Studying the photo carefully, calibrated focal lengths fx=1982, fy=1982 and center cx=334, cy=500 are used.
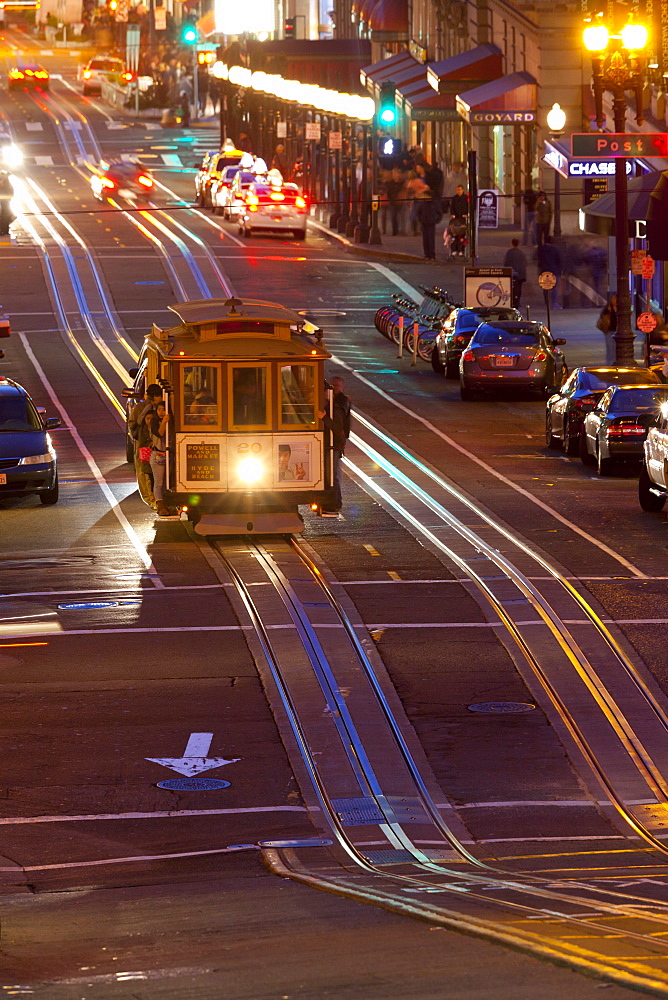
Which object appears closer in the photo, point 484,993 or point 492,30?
point 484,993

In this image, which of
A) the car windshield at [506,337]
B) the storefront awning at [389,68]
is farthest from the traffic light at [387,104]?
the car windshield at [506,337]

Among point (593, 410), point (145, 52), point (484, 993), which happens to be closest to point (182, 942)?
point (484, 993)

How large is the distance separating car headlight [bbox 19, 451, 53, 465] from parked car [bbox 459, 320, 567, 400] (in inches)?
500

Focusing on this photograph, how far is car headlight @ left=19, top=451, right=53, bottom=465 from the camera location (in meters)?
26.2

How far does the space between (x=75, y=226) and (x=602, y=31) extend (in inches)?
1406

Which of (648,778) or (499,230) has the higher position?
(499,230)

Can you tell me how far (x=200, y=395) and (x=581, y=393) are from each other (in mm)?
8949

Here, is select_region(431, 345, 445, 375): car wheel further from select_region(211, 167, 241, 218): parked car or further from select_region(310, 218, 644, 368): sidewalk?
select_region(211, 167, 241, 218): parked car

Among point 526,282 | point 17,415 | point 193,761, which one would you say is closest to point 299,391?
point 17,415

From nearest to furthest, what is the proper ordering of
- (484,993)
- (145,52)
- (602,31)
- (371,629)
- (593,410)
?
(484,993) < (371,629) < (593,410) < (602,31) < (145,52)

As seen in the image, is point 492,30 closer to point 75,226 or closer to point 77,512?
point 75,226

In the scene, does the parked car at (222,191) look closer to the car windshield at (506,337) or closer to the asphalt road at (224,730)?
the car windshield at (506,337)

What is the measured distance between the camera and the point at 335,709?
15969mm

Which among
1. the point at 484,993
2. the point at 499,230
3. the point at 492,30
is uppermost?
the point at 492,30
